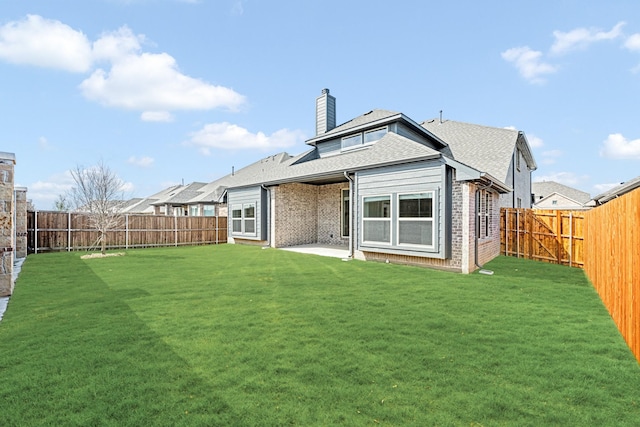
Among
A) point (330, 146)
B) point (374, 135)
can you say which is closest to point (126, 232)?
point (330, 146)

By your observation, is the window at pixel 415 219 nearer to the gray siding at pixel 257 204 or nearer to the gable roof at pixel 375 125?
the gable roof at pixel 375 125

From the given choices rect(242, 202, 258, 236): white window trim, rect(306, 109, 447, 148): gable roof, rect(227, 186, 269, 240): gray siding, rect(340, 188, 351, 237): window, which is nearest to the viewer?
rect(306, 109, 447, 148): gable roof

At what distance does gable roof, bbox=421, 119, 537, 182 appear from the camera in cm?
1424

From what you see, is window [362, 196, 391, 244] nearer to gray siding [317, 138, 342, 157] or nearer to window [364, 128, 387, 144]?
window [364, 128, 387, 144]

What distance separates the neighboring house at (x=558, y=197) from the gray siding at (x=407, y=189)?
44.5m

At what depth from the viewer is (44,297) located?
6.18m

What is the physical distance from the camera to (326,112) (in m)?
18.0

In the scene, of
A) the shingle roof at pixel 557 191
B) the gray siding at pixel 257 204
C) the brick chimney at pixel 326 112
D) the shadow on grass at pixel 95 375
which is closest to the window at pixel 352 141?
the brick chimney at pixel 326 112

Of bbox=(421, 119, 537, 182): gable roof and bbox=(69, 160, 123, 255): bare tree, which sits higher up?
bbox=(421, 119, 537, 182): gable roof

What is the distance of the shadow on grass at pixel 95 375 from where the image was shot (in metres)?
2.47

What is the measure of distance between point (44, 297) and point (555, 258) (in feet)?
48.5

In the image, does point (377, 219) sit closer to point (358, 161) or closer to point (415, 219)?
point (415, 219)

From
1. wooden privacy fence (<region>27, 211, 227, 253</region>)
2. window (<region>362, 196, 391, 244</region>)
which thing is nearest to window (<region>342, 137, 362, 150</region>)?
window (<region>362, 196, 391, 244</region>)

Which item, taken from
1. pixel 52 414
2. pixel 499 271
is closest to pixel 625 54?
pixel 499 271
